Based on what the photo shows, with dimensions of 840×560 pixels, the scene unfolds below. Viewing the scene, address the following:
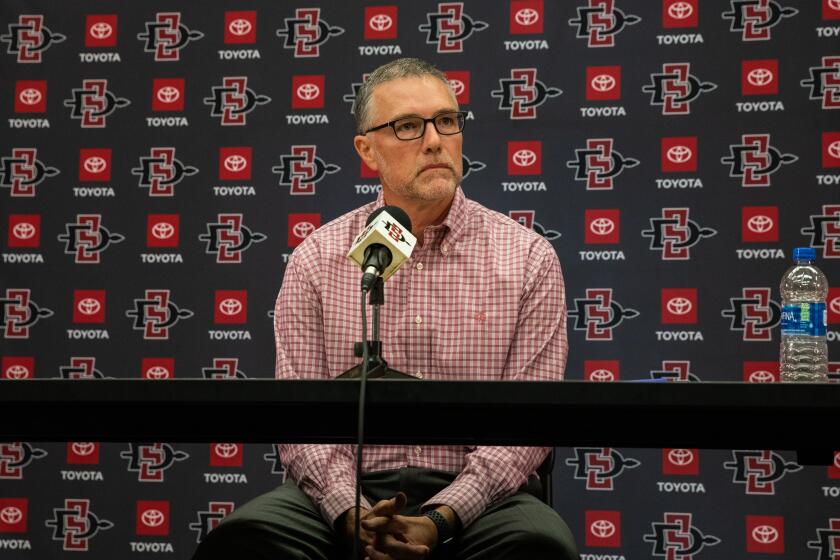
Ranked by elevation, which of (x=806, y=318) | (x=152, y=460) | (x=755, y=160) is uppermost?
(x=755, y=160)

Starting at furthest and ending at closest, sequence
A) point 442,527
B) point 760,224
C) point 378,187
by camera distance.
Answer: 1. point 378,187
2. point 760,224
3. point 442,527

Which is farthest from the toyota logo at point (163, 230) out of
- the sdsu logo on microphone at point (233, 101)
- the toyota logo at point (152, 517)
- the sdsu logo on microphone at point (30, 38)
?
the toyota logo at point (152, 517)

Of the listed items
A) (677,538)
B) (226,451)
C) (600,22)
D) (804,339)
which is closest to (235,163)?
(226,451)

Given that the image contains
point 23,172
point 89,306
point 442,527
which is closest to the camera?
point 442,527

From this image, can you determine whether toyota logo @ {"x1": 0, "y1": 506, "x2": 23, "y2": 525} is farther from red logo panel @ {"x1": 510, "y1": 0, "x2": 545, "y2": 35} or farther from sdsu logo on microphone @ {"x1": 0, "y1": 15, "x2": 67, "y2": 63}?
red logo panel @ {"x1": 510, "y1": 0, "x2": 545, "y2": 35}

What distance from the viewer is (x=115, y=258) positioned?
3.90 m

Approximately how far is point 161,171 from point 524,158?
160cm

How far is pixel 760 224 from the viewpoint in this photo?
3.56 meters

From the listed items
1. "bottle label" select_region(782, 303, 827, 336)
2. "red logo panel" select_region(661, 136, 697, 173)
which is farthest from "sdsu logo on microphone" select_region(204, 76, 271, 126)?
"bottle label" select_region(782, 303, 827, 336)

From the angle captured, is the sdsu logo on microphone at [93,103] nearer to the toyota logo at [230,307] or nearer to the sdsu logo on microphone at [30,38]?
the sdsu logo on microphone at [30,38]

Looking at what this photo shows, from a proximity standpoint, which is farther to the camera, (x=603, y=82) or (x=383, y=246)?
(x=603, y=82)

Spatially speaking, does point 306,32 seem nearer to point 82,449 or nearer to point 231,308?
point 231,308

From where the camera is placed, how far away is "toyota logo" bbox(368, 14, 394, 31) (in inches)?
151

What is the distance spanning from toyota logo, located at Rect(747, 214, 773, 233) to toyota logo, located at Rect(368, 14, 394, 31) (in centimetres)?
173
